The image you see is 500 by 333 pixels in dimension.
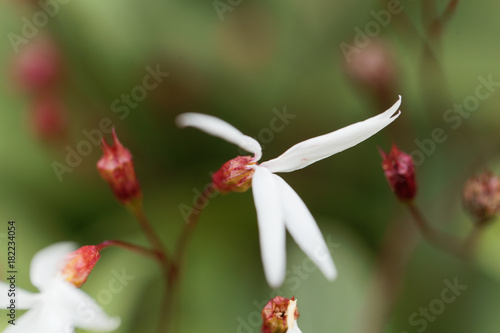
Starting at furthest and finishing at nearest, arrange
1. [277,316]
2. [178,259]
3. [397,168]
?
[178,259]
[397,168]
[277,316]

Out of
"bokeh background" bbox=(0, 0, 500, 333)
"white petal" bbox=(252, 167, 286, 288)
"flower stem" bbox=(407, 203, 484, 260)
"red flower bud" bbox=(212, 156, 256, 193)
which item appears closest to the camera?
"white petal" bbox=(252, 167, 286, 288)

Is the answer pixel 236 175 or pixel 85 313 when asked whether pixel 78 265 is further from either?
pixel 236 175

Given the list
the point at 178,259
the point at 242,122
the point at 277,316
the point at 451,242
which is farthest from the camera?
the point at 242,122

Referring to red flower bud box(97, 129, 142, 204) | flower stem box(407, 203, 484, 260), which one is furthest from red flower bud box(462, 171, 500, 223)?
red flower bud box(97, 129, 142, 204)

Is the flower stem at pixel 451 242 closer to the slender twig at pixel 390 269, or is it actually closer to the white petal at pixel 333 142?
the slender twig at pixel 390 269

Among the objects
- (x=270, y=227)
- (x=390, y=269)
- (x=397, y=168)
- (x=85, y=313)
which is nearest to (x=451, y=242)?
(x=390, y=269)

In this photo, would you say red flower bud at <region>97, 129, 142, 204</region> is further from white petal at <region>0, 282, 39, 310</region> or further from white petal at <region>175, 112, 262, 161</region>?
white petal at <region>0, 282, 39, 310</region>

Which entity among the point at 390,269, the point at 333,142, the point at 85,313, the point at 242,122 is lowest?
the point at 390,269

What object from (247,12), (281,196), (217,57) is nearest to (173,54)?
(217,57)

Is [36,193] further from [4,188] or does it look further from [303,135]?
[303,135]
